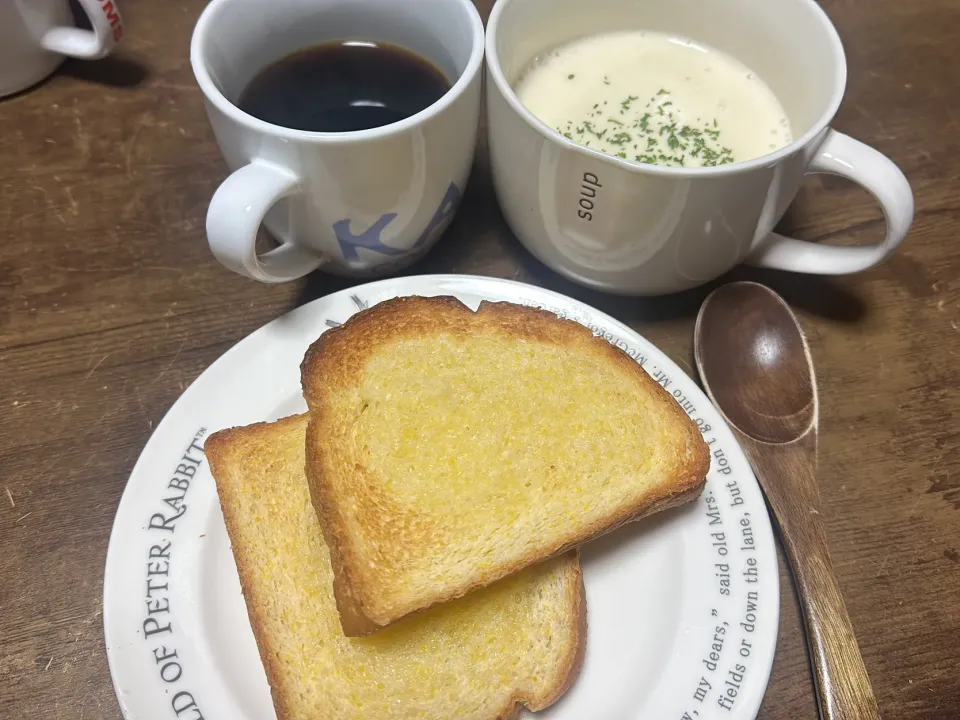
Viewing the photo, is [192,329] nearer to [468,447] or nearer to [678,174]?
[468,447]

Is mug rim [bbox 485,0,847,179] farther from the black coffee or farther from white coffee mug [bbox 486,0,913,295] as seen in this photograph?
the black coffee

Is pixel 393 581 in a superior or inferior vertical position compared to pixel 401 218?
inferior

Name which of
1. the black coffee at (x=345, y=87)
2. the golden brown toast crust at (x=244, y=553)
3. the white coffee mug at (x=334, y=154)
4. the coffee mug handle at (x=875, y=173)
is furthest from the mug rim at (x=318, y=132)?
the coffee mug handle at (x=875, y=173)

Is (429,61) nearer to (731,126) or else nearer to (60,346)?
(731,126)

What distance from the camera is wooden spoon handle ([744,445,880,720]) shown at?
0.88 meters

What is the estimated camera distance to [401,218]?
1.07m

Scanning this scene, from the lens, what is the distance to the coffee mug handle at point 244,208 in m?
0.91

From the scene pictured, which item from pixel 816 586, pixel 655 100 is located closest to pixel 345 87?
pixel 655 100

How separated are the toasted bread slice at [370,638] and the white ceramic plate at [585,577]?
1.7 inches

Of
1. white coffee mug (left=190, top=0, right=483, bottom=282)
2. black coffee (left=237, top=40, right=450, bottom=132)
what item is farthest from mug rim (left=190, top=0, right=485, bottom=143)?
black coffee (left=237, top=40, right=450, bottom=132)

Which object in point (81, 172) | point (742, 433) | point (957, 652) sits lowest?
point (957, 652)

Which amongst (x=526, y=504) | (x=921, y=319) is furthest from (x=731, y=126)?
(x=526, y=504)

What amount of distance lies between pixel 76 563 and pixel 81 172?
72cm

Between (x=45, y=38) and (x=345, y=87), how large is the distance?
627 mm
